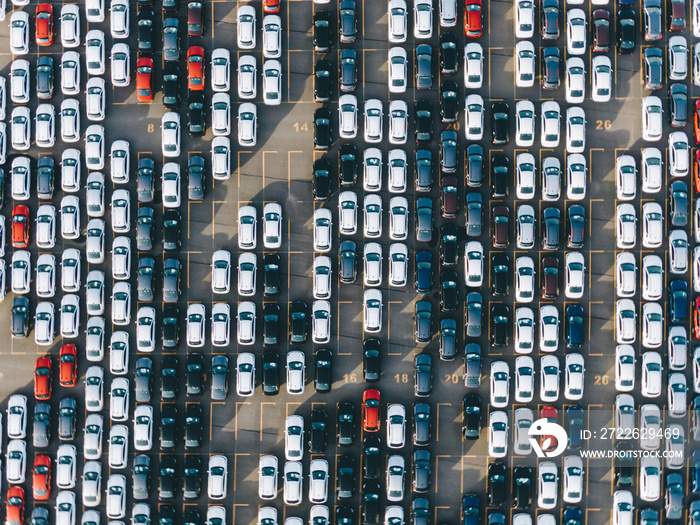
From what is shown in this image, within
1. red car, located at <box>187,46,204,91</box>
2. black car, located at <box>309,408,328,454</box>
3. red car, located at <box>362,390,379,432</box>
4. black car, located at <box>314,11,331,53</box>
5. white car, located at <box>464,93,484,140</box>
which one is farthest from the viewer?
black car, located at <box>314,11,331,53</box>

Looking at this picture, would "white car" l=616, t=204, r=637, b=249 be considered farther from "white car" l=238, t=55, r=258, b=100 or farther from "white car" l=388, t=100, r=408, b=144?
"white car" l=238, t=55, r=258, b=100

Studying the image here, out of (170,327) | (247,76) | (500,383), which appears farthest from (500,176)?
(170,327)

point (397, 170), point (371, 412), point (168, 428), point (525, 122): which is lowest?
point (168, 428)

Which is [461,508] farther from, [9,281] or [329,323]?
[9,281]

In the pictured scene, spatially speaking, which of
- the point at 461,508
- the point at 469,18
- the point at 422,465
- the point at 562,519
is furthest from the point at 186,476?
the point at 469,18

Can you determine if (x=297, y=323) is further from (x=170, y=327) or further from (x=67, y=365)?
(x=67, y=365)

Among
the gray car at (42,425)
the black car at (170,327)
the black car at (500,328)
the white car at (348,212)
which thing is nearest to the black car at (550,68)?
the white car at (348,212)

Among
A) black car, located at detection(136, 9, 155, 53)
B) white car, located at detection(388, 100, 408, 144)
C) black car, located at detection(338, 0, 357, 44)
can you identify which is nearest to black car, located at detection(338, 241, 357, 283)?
→ white car, located at detection(388, 100, 408, 144)
